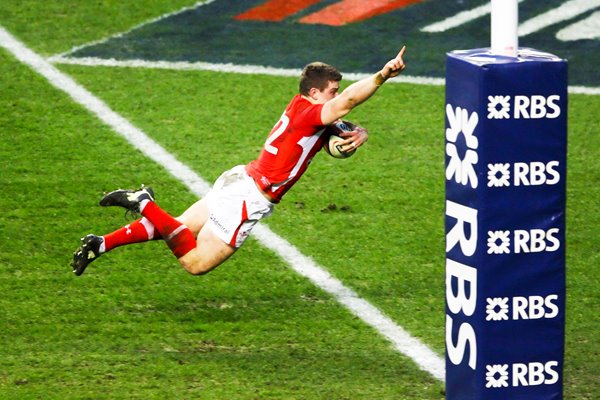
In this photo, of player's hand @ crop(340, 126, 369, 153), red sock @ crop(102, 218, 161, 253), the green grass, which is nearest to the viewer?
the green grass

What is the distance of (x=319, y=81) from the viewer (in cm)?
828

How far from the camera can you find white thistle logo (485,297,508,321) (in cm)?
653

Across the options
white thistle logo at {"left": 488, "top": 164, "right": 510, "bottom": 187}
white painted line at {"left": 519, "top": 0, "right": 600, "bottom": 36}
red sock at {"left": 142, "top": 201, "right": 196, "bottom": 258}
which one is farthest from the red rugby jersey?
white painted line at {"left": 519, "top": 0, "right": 600, "bottom": 36}

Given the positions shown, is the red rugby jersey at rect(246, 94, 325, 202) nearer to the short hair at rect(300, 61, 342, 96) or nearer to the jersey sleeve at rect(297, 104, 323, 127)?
the jersey sleeve at rect(297, 104, 323, 127)

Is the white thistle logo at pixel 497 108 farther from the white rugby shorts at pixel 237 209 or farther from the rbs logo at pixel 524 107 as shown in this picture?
the white rugby shorts at pixel 237 209

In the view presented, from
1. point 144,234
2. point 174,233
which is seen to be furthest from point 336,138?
point 144,234

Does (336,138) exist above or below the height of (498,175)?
below

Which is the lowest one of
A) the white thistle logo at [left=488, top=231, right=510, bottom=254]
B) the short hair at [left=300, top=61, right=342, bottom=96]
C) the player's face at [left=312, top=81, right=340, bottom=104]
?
the white thistle logo at [left=488, top=231, right=510, bottom=254]

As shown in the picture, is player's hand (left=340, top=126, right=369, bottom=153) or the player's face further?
the player's face

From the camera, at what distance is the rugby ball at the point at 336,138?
8.08 metres

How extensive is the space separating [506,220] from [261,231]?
3.79m

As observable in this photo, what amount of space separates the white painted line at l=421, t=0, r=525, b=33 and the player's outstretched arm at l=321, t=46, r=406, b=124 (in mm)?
6286

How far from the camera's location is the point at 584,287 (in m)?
9.01

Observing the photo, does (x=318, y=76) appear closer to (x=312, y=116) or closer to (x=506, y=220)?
(x=312, y=116)
